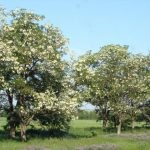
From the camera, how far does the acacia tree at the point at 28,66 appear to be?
50344 millimetres

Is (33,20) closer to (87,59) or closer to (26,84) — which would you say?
(26,84)

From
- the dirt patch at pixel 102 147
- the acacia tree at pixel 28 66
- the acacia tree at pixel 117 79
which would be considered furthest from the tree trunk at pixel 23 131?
the acacia tree at pixel 117 79

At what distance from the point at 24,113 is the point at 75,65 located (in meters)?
9.74

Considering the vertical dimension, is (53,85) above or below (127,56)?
below

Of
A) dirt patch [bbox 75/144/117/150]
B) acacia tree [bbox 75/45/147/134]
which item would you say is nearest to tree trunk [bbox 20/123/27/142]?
dirt patch [bbox 75/144/117/150]

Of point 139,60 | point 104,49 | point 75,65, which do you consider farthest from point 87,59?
point 75,65

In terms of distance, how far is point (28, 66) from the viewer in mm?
52000

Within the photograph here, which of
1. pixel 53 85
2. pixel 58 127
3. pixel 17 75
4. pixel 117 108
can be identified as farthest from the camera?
pixel 117 108

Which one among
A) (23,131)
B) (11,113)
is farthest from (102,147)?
(11,113)

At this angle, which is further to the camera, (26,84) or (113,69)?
(113,69)

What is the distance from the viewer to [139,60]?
80.2 m

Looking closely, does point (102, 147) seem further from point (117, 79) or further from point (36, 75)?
point (117, 79)

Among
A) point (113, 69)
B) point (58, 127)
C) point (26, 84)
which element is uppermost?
point (113, 69)

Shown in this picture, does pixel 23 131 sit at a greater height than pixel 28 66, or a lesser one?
lesser
